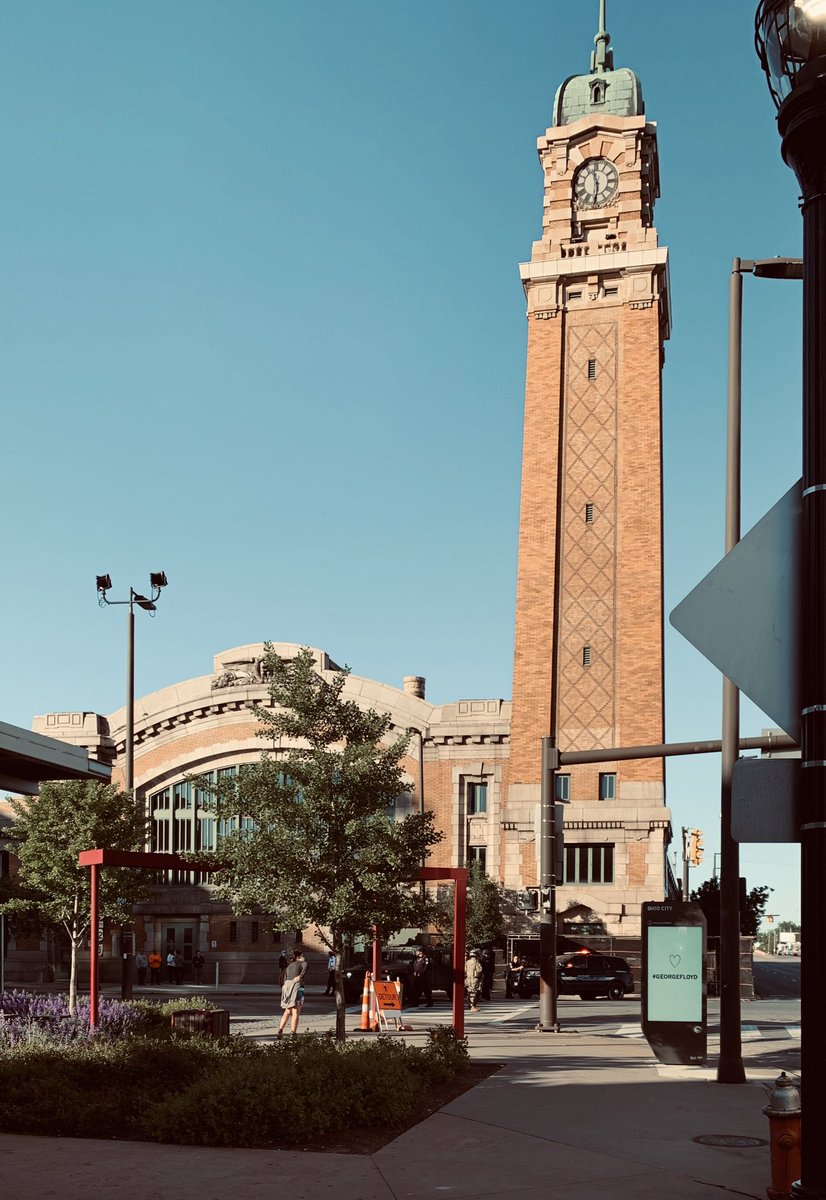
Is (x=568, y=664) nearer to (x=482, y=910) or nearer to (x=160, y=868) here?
(x=482, y=910)

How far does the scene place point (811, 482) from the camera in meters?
6.31

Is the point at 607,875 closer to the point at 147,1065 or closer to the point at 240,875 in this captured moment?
the point at 240,875

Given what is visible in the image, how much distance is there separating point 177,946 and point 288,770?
4843 cm

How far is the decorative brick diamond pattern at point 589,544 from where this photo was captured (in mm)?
62188

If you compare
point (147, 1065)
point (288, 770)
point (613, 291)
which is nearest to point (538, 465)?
point (613, 291)

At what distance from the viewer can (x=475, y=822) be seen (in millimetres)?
64688

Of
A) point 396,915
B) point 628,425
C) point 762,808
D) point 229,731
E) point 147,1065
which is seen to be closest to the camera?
point 762,808

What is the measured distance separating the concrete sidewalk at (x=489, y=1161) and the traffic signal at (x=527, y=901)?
42998 mm

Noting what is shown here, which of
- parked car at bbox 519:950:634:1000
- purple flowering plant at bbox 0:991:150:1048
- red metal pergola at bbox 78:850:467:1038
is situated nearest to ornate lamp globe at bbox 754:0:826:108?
purple flowering plant at bbox 0:991:150:1048

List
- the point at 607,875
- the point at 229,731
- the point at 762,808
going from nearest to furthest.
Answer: the point at 762,808 → the point at 607,875 → the point at 229,731

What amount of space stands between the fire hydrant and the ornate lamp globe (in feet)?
19.3

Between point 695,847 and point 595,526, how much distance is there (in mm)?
17216

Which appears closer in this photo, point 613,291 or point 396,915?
point 396,915

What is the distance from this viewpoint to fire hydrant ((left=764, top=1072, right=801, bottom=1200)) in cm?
845
